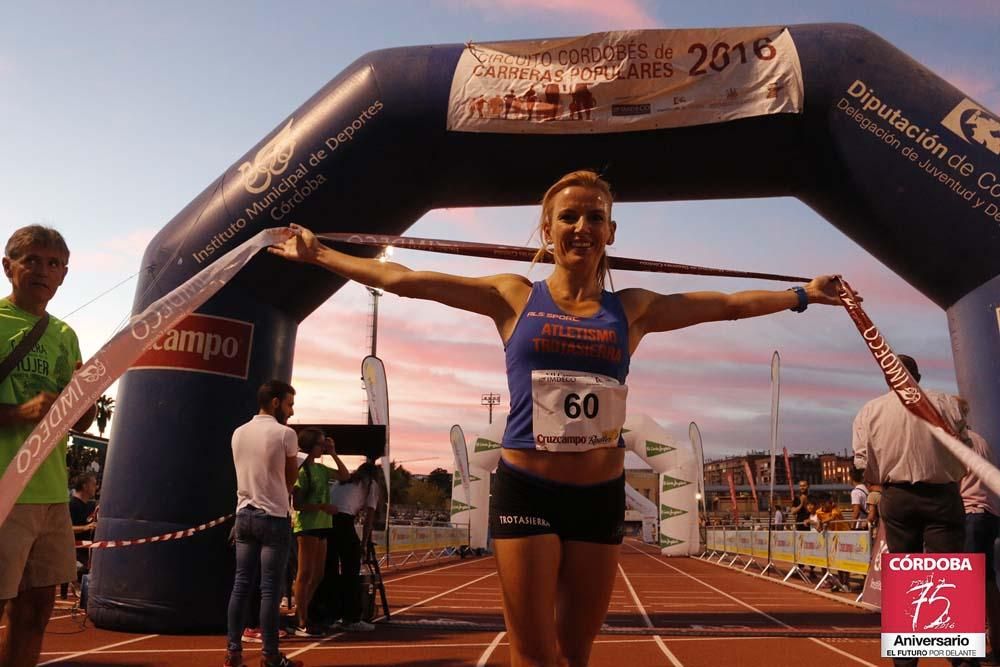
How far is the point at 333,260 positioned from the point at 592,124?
4428mm

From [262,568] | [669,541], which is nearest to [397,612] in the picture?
[262,568]

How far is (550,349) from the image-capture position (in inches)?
103

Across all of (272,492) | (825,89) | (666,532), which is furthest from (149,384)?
(666,532)

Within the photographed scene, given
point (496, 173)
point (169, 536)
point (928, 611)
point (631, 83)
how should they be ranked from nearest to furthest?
point (928, 611)
point (169, 536)
point (631, 83)
point (496, 173)

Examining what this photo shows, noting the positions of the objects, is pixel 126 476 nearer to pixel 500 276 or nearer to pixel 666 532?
pixel 500 276

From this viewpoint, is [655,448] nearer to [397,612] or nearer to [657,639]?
[397,612]

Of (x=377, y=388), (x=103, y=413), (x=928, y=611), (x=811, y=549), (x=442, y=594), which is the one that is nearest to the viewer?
(x=928, y=611)

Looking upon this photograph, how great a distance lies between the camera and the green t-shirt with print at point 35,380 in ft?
9.83

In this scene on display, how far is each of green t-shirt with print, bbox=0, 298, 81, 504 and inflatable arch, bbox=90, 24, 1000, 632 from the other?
11.7ft

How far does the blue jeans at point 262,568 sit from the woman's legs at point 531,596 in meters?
3.06

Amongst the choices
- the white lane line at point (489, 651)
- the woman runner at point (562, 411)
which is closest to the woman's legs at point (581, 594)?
the woman runner at point (562, 411)

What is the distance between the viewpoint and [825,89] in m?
Result: 6.64

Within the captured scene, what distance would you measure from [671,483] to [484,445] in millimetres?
5384

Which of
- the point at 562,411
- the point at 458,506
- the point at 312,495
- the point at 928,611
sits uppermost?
the point at 562,411
